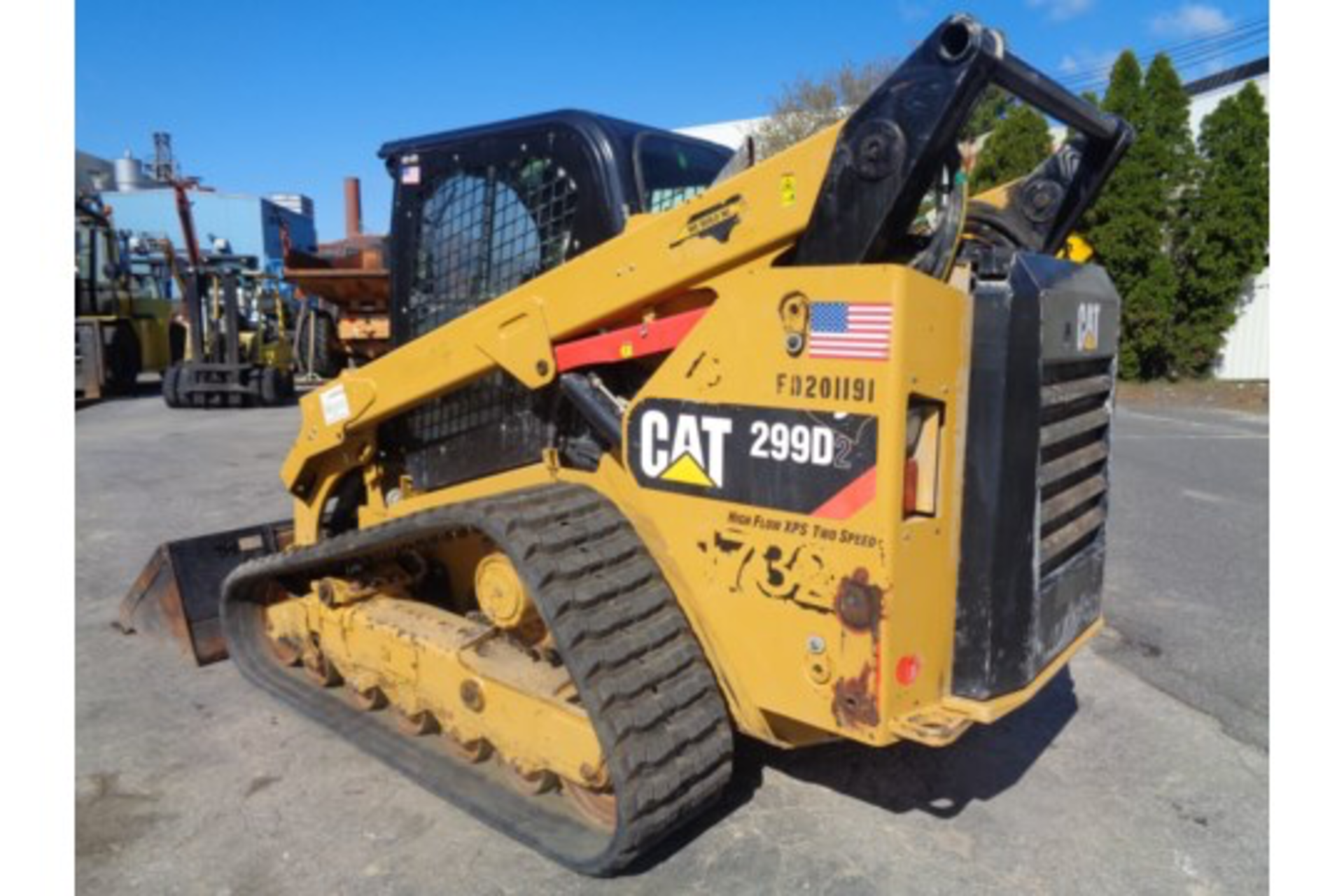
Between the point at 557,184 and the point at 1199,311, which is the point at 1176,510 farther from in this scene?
the point at 1199,311

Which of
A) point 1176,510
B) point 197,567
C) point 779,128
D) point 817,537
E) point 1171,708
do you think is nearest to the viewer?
point 817,537

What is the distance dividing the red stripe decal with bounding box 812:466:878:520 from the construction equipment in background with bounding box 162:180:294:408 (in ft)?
44.6

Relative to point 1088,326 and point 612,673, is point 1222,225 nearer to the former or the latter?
point 1088,326

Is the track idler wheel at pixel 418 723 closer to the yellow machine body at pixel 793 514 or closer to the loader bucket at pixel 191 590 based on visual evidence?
the yellow machine body at pixel 793 514

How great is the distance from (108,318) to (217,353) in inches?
98.3

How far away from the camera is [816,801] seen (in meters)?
3.06

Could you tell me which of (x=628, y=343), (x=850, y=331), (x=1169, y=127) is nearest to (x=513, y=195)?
(x=628, y=343)

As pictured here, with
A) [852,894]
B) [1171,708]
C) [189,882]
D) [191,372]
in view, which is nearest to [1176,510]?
[1171,708]

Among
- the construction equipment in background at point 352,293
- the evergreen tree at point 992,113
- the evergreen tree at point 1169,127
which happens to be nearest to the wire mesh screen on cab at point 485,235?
the construction equipment in background at point 352,293

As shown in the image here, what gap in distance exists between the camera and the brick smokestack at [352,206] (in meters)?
29.2

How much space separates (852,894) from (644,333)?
5.64ft

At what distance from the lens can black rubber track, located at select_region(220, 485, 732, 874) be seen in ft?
8.02

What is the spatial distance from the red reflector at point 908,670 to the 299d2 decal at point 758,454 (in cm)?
40

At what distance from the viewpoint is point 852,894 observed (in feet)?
8.43
